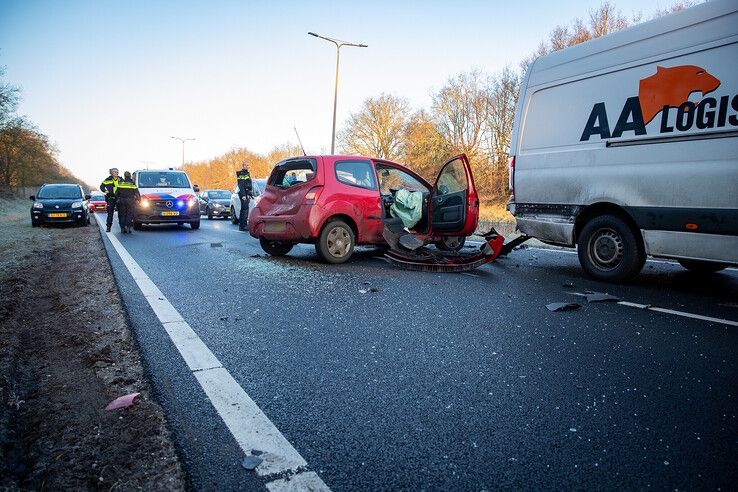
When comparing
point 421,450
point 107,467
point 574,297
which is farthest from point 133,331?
point 574,297

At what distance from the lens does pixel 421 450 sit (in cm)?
192

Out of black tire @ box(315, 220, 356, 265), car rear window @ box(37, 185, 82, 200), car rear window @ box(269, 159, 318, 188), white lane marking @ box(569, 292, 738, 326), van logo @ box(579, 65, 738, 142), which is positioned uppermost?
van logo @ box(579, 65, 738, 142)

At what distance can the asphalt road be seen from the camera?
181 cm

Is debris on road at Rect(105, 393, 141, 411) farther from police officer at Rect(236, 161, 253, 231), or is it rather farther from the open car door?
police officer at Rect(236, 161, 253, 231)

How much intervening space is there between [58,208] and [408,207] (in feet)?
45.9

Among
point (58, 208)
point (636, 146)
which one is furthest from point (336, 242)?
point (58, 208)

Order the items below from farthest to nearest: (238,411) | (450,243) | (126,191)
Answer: (126,191)
(450,243)
(238,411)

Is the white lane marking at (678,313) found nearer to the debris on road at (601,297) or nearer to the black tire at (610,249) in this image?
the debris on road at (601,297)

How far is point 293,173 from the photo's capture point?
293 inches

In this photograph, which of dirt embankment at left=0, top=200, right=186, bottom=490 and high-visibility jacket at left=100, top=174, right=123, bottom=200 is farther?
high-visibility jacket at left=100, top=174, right=123, bottom=200

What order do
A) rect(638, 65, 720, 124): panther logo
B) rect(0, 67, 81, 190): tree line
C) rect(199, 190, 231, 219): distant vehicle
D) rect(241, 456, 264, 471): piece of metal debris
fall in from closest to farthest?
rect(241, 456, 264, 471): piece of metal debris, rect(638, 65, 720, 124): panther logo, rect(199, 190, 231, 219): distant vehicle, rect(0, 67, 81, 190): tree line

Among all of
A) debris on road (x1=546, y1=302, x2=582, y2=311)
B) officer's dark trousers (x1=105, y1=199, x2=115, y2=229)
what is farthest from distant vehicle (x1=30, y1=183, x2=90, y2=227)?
debris on road (x1=546, y1=302, x2=582, y2=311)

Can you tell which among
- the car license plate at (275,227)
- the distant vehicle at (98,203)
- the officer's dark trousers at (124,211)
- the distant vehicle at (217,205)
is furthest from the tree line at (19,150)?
the car license plate at (275,227)

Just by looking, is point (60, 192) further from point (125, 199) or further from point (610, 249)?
point (610, 249)
